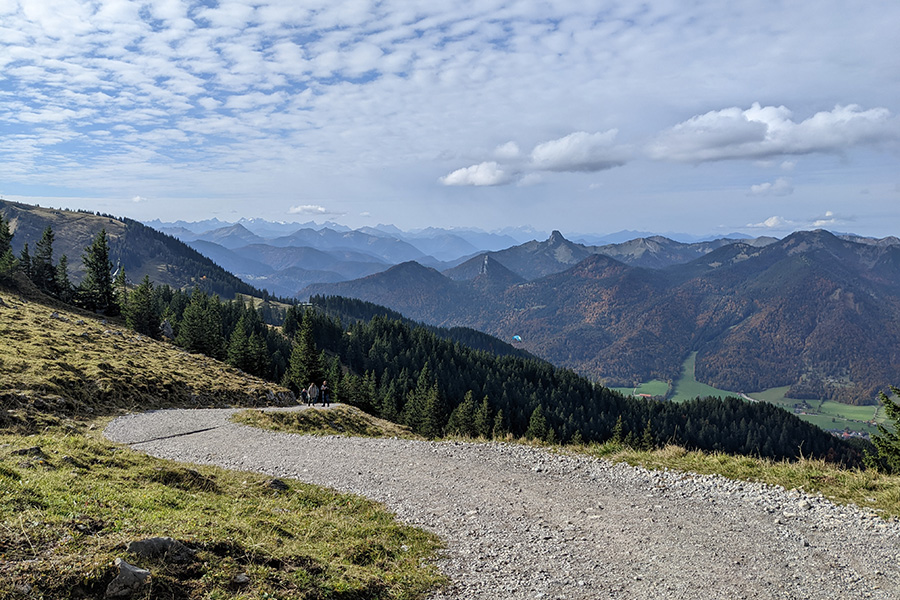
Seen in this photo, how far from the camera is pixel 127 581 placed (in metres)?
7.41

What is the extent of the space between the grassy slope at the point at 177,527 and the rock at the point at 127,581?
14 cm

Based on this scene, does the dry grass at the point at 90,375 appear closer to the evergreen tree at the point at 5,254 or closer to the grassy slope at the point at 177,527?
the grassy slope at the point at 177,527

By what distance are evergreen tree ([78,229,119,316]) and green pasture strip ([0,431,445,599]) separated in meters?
72.4

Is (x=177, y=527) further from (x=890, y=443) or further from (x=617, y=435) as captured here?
(x=890, y=443)

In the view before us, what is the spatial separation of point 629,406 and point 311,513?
156 metres

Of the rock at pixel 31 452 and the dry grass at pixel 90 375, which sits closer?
the rock at pixel 31 452

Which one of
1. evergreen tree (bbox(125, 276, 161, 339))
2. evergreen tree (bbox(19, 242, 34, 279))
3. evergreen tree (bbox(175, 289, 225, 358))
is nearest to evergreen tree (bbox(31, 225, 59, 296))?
evergreen tree (bbox(19, 242, 34, 279))

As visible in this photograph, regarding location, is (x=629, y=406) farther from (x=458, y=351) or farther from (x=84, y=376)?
(x=84, y=376)

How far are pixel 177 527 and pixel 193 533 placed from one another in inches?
22.1

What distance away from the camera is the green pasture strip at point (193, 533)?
7723mm

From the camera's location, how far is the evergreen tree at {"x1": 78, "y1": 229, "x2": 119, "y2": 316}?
74.4 m

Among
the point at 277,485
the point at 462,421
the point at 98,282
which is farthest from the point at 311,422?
the point at 98,282

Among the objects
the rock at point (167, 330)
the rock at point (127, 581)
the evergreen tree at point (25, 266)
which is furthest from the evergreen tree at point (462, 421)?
the rock at point (127, 581)

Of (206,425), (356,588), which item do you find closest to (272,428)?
(206,425)
